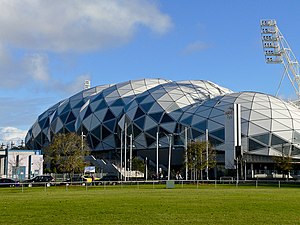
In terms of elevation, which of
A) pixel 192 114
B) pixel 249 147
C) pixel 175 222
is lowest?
pixel 175 222

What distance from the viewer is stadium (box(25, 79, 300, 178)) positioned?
81312 millimetres

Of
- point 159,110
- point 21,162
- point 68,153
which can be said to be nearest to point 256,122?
point 159,110

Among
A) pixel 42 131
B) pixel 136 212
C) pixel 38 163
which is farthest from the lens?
pixel 42 131

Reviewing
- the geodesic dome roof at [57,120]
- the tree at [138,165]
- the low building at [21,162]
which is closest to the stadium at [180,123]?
the geodesic dome roof at [57,120]

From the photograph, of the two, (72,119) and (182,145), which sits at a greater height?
(72,119)

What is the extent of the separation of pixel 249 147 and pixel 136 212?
6348 centimetres

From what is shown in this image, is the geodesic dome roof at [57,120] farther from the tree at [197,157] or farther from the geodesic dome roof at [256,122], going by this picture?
the tree at [197,157]

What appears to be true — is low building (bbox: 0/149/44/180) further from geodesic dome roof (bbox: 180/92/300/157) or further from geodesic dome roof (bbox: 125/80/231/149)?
geodesic dome roof (bbox: 180/92/300/157)

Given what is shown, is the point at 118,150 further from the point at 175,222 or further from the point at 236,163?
the point at 175,222

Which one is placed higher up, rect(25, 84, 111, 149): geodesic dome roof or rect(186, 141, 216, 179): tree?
rect(25, 84, 111, 149): geodesic dome roof

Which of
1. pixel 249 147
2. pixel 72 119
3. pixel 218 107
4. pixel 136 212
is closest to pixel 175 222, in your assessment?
pixel 136 212

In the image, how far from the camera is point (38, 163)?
81.3 meters

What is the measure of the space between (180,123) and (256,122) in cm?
1462

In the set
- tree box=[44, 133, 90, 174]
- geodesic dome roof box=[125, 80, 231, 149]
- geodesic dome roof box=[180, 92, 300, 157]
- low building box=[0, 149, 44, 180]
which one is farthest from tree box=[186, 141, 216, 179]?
low building box=[0, 149, 44, 180]
